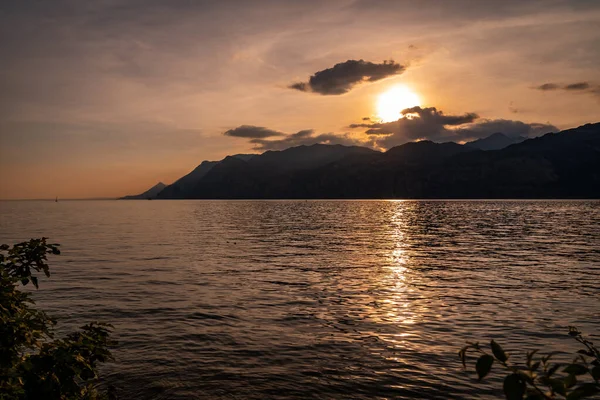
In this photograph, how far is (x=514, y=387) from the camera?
12.2 ft

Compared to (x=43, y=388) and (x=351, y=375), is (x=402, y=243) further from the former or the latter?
(x=43, y=388)

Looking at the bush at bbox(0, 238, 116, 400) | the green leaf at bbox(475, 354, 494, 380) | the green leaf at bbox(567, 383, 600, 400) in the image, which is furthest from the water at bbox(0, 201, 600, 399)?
the green leaf at bbox(475, 354, 494, 380)

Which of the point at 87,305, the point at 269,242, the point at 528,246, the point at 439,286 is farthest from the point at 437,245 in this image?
the point at 87,305

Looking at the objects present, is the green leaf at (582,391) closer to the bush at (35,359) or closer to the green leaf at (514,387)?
the green leaf at (514,387)

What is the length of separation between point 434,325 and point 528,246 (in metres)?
47.2

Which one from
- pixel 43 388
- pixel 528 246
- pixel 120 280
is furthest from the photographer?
pixel 528 246

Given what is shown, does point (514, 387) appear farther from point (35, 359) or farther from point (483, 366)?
point (35, 359)

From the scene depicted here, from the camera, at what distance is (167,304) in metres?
28.5

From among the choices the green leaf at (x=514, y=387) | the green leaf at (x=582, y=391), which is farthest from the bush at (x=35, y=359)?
the green leaf at (x=582, y=391)

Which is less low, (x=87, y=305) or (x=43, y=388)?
(x=43, y=388)

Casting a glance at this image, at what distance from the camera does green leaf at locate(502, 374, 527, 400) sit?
369 cm

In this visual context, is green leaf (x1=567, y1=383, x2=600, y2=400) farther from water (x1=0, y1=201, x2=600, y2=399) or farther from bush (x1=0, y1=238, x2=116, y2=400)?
water (x1=0, y1=201, x2=600, y2=399)

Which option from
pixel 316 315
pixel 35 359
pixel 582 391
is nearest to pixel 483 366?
pixel 582 391

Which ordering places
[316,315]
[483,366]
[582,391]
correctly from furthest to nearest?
[316,315], [483,366], [582,391]
